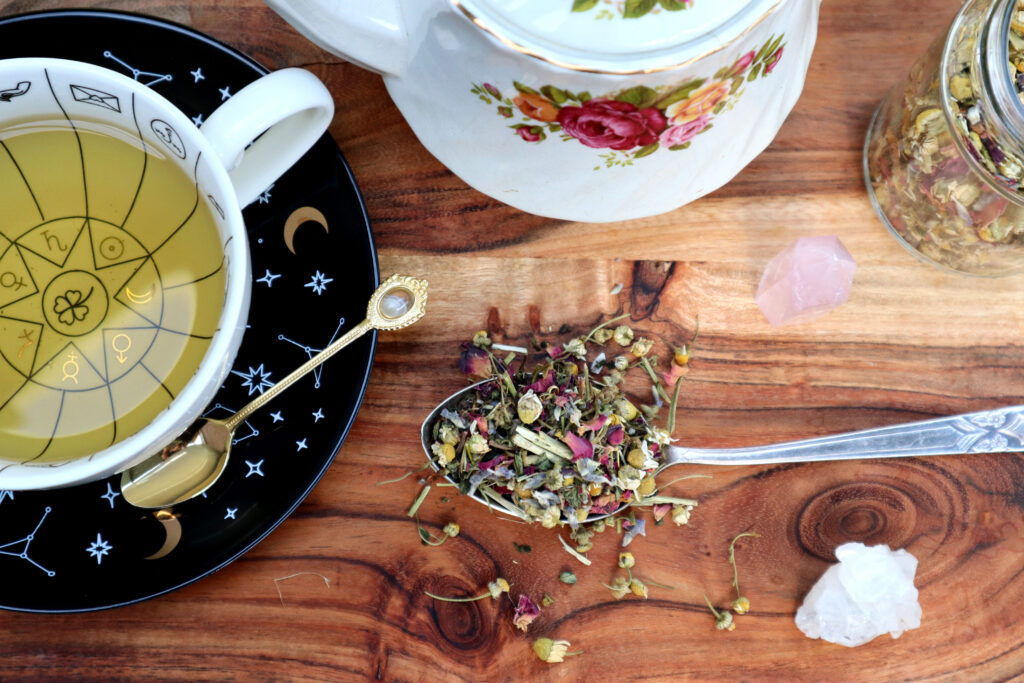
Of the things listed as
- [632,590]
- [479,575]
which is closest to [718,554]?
[632,590]

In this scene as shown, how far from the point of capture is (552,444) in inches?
25.2

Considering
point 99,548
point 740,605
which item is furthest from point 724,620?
point 99,548

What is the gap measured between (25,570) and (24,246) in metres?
0.25

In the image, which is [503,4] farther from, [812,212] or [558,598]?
[558,598]

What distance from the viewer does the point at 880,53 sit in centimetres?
69

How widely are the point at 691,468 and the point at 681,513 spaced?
41 mm

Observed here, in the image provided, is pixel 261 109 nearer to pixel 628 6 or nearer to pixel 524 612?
pixel 628 6

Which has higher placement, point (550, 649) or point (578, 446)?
point (578, 446)

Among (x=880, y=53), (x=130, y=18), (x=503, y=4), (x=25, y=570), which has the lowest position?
(x=25, y=570)

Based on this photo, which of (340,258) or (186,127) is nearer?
(186,127)

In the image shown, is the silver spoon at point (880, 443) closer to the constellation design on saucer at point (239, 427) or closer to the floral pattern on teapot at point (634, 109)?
the constellation design on saucer at point (239, 427)

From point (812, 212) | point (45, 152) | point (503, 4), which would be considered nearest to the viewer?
point (503, 4)

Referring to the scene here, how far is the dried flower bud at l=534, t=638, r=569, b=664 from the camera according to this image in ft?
2.15

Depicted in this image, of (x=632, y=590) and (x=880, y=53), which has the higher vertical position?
(x=880, y=53)
